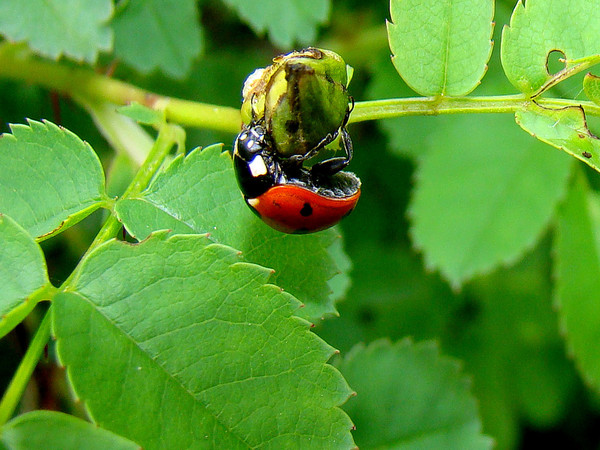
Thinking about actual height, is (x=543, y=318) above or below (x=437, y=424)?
below

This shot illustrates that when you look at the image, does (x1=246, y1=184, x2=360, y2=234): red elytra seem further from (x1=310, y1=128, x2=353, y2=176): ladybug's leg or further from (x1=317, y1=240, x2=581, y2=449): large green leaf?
(x1=317, y1=240, x2=581, y2=449): large green leaf

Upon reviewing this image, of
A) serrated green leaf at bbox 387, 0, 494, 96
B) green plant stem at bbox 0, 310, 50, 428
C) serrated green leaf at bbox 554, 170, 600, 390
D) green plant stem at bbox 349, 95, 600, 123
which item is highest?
serrated green leaf at bbox 387, 0, 494, 96

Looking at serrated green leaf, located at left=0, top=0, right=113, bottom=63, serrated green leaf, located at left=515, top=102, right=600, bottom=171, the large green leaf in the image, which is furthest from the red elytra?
the large green leaf

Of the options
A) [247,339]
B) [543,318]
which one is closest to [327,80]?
[247,339]

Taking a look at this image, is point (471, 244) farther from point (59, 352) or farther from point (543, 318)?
point (59, 352)

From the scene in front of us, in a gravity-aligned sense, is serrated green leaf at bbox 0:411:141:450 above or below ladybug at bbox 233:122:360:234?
below

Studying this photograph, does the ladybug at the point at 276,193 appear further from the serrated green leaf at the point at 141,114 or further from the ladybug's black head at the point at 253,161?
the serrated green leaf at the point at 141,114
